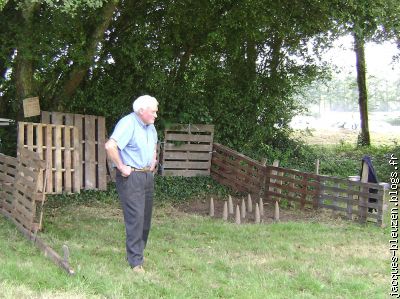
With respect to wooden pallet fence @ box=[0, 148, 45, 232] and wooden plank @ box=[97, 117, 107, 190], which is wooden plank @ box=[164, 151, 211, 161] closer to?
wooden plank @ box=[97, 117, 107, 190]

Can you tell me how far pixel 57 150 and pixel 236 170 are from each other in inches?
169

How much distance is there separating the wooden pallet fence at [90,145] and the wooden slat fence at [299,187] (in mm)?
3096

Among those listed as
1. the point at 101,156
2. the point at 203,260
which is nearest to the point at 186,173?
the point at 101,156

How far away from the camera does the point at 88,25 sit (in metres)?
10.4

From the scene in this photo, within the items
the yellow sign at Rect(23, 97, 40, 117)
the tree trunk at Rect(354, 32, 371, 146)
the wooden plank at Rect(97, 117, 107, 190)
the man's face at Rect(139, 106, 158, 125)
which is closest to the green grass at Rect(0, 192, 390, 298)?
the man's face at Rect(139, 106, 158, 125)

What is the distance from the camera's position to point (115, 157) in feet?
17.8

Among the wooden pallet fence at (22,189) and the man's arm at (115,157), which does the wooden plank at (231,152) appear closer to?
the wooden pallet fence at (22,189)

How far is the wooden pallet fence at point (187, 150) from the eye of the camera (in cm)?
1248

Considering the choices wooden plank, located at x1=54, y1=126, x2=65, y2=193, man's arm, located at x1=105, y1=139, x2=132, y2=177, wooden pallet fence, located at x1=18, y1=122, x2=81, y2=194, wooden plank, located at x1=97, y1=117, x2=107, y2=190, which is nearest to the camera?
man's arm, located at x1=105, y1=139, x2=132, y2=177

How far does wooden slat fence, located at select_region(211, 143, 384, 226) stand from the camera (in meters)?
9.05

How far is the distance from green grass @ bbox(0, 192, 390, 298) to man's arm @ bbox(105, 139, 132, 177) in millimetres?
1139

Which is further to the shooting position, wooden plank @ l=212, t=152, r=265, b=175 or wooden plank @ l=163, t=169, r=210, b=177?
wooden plank @ l=163, t=169, r=210, b=177

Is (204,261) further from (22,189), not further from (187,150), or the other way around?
(187,150)

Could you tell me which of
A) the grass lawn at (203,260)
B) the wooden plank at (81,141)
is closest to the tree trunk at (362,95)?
the grass lawn at (203,260)
